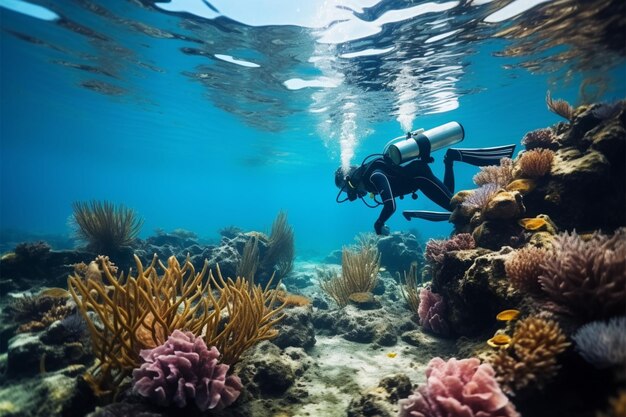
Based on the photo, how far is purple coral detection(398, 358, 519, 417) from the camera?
271 cm

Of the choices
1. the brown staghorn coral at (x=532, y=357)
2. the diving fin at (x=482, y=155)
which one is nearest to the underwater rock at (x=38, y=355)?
the brown staghorn coral at (x=532, y=357)

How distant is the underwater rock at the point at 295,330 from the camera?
582 cm

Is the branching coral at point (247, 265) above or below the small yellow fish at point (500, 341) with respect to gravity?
below

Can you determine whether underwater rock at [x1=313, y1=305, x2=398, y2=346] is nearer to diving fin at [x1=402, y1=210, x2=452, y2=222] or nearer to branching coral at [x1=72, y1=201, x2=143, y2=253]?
diving fin at [x1=402, y1=210, x2=452, y2=222]

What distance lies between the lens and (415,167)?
858cm

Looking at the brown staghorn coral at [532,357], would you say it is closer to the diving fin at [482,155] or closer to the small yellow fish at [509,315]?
the small yellow fish at [509,315]

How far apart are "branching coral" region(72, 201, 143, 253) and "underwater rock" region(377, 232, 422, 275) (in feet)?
32.3

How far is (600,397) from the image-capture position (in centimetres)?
253

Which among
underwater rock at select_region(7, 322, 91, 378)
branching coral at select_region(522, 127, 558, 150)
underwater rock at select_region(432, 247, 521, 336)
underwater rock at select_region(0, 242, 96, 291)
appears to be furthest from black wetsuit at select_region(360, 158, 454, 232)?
underwater rock at select_region(0, 242, 96, 291)

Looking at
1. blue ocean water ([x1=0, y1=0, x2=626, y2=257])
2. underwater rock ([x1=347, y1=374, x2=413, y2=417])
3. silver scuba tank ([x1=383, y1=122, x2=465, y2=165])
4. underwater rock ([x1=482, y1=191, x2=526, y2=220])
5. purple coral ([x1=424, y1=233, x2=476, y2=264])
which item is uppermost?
blue ocean water ([x1=0, y1=0, x2=626, y2=257])

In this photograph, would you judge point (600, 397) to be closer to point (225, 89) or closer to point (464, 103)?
point (225, 89)

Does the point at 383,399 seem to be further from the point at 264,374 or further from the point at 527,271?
the point at 527,271

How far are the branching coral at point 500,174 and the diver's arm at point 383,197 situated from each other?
2.20m

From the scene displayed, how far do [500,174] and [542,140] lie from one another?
4.18ft
